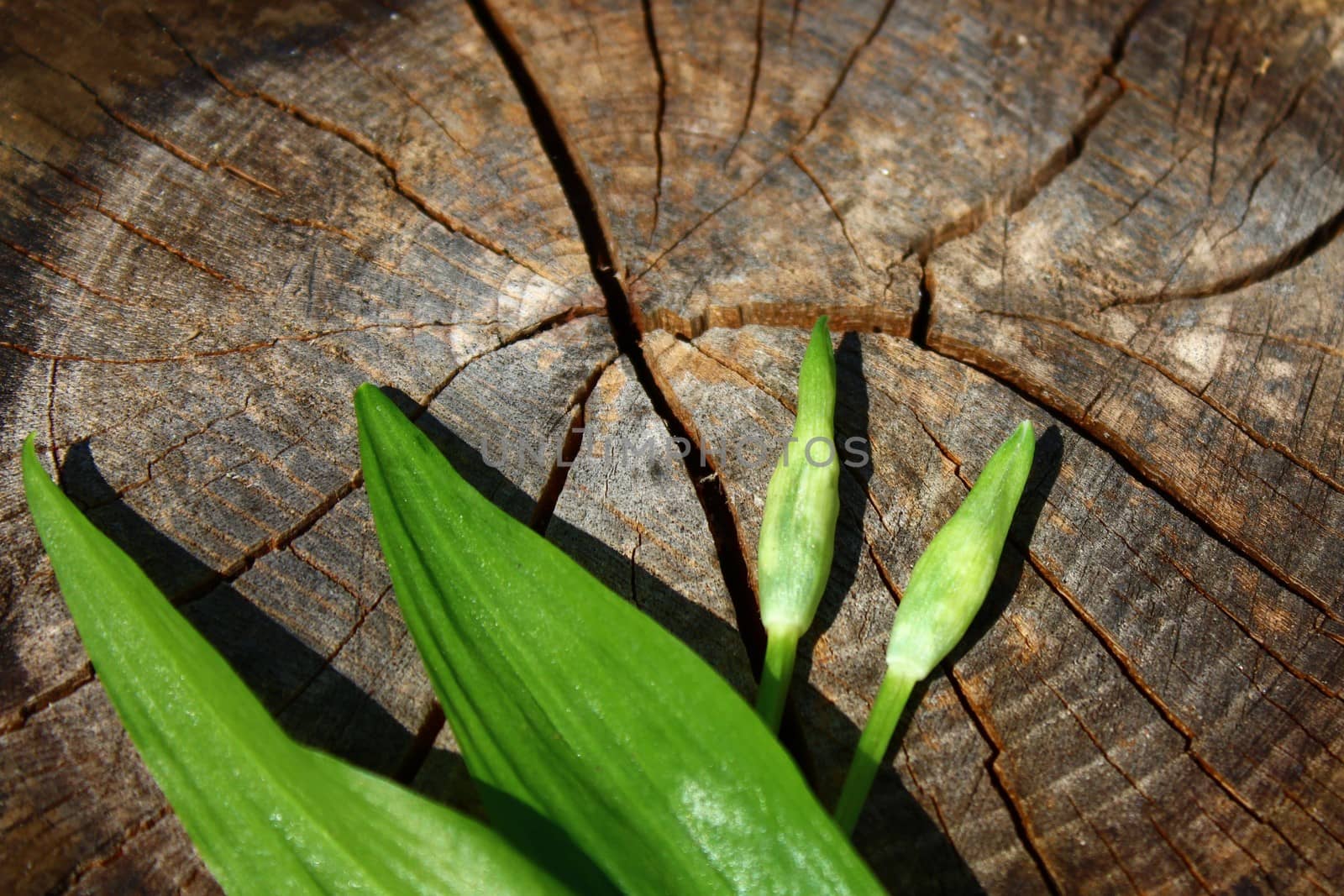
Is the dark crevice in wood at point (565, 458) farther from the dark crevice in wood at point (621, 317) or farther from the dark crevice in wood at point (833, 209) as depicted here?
the dark crevice in wood at point (833, 209)

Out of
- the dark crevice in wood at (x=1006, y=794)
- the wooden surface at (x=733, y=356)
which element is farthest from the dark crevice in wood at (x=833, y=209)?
the dark crevice in wood at (x=1006, y=794)

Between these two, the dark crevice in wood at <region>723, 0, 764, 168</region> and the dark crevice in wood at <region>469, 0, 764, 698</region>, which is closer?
the dark crevice in wood at <region>469, 0, 764, 698</region>

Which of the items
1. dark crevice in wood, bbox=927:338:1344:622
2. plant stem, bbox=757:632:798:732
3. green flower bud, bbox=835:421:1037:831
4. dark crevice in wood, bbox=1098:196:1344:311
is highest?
dark crevice in wood, bbox=1098:196:1344:311

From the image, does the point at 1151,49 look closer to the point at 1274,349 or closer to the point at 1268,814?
the point at 1274,349

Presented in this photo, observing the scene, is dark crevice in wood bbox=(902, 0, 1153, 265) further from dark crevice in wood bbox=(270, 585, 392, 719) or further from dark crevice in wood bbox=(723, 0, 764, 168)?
dark crevice in wood bbox=(270, 585, 392, 719)

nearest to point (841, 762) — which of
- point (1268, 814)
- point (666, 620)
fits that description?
point (666, 620)

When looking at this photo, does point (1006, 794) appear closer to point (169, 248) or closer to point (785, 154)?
point (785, 154)

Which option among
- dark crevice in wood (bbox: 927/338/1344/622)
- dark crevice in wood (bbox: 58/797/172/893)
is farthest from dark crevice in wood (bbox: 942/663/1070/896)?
dark crevice in wood (bbox: 58/797/172/893)
